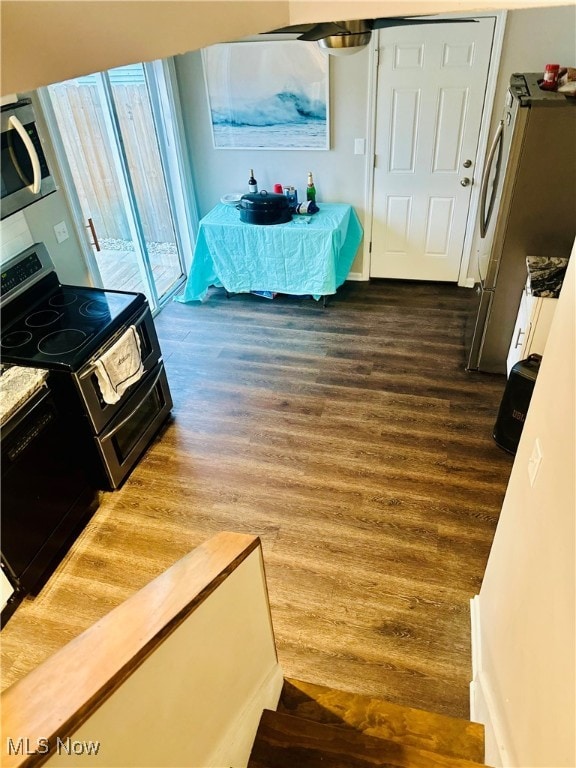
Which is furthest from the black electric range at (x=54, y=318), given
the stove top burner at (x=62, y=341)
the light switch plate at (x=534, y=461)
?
the light switch plate at (x=534, y=461)

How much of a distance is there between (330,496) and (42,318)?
6.08 ft

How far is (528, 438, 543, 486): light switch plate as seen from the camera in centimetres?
155

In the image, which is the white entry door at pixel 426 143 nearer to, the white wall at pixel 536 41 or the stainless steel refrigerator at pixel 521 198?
the white wall at pixel 536 41

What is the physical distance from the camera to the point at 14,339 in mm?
2646

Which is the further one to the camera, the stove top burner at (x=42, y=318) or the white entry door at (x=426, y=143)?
the white entry door at (x=426, y=143)

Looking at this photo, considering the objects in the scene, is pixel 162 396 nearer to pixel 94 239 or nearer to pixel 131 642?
pixel 94 239

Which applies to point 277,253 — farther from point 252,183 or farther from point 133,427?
point 133,427

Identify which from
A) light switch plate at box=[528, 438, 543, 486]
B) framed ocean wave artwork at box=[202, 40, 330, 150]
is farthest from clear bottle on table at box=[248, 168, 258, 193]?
light switch plate at box=[528, 438, 543, 486]

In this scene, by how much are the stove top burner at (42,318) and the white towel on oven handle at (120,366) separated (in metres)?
0.39

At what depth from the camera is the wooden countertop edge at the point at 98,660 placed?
84cm

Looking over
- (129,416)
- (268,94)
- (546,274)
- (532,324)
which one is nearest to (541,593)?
(532,324)

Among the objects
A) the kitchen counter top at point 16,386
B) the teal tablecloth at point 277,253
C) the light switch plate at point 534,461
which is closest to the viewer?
the light switch plate at point 534,461

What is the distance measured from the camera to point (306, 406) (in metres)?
3.55

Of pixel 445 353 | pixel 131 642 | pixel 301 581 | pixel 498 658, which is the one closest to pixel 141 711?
pixel 131 642
